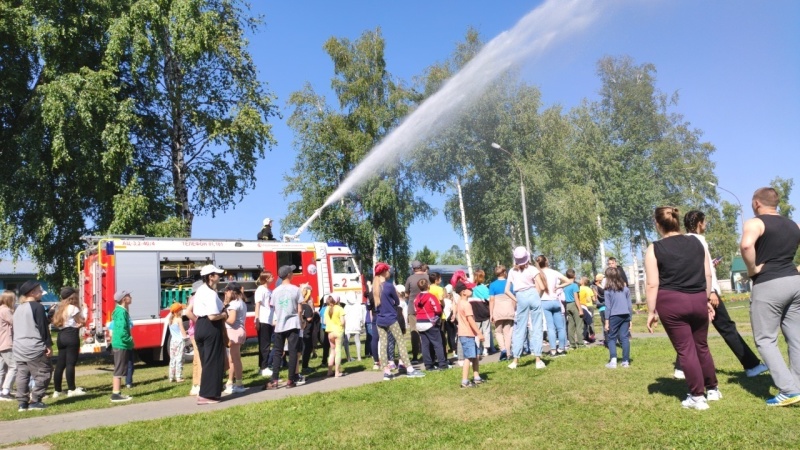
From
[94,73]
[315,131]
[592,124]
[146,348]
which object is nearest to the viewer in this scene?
[146,348]

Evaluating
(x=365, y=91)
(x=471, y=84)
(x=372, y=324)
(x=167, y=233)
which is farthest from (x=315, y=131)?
(x=372, y=324)

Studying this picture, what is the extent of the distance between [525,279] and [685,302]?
13.9 ft

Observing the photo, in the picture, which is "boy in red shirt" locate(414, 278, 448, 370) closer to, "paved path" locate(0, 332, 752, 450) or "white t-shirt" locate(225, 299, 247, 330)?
"paved path" locate(0, 332, 752, 450)

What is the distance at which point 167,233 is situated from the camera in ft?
70.3

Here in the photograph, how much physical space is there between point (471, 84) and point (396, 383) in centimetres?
3165

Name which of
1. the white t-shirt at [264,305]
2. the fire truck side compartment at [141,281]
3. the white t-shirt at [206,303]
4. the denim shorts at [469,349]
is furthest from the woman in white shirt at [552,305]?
the fire truck side compartment at [141,281]

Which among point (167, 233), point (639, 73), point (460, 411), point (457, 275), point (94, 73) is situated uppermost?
point (639, 73)

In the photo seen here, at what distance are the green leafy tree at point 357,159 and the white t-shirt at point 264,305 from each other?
992 inches

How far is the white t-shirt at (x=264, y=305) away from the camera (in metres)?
11.8

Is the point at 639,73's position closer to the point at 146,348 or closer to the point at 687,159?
the point at 687,159

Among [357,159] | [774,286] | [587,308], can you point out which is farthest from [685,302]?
[357,159]

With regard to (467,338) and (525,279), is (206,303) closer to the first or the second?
(467,338)

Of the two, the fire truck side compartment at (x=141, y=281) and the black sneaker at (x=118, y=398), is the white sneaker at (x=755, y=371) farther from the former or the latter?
the fire truck side compartment at (x=141, y=281)

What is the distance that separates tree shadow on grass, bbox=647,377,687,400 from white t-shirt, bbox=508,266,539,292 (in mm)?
2728
